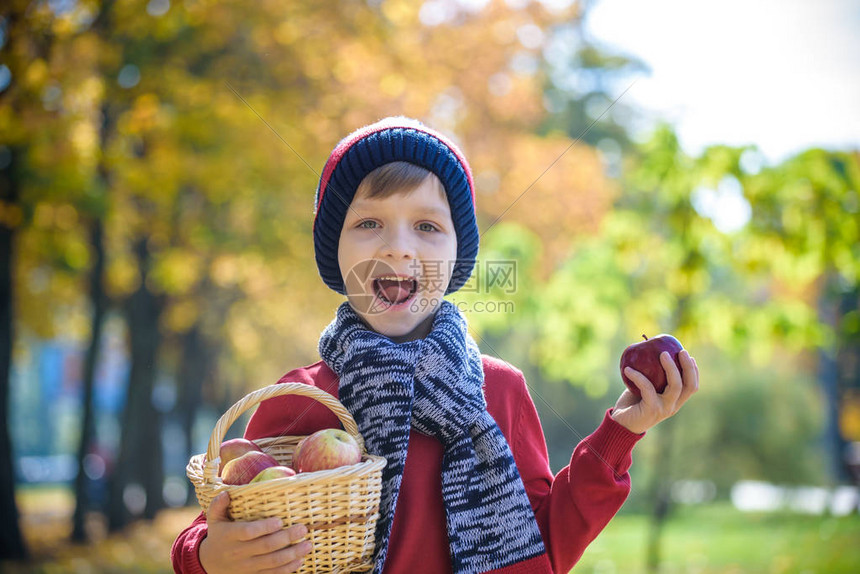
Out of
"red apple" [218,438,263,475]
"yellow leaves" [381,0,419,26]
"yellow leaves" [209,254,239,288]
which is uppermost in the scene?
"yellow leaves" [381,0,419,26]

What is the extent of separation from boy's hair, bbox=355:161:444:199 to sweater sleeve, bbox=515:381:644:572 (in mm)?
861

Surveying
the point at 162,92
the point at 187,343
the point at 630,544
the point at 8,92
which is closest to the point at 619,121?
the point at 187,343

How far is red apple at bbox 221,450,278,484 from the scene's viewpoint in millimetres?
1869

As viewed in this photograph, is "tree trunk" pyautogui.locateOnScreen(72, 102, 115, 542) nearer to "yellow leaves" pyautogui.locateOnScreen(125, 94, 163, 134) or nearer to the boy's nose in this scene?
"yellow leaves" pyautogui.locateOnScreen(125, 94, 163, 134)

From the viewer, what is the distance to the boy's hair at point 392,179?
221cm

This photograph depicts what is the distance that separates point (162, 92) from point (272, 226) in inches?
115

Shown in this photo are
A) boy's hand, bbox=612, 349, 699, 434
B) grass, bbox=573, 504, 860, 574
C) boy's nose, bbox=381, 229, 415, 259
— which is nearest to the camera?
boy's hand, bbox=612, 349, 699, 434

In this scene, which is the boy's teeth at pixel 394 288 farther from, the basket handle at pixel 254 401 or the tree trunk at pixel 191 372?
the tree trunk at pixel 191 372

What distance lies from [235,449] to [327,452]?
0.37 meters

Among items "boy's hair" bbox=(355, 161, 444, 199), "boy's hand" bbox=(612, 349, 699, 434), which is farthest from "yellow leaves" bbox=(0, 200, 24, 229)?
"boy's hand" bbox=(612, 349, 699, 434)

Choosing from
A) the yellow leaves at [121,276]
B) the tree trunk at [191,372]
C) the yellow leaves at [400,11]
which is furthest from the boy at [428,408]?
the tree trunk at [191,372]

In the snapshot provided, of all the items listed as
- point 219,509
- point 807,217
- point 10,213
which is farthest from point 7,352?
point 807,217

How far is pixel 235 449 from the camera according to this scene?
2035 millimetres

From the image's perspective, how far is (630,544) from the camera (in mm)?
10453
